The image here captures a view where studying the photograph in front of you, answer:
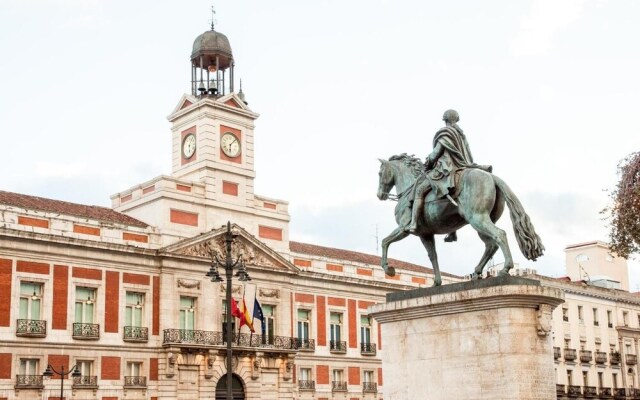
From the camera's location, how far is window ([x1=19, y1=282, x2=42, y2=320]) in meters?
37.9

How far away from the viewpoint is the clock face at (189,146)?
47.5 meters

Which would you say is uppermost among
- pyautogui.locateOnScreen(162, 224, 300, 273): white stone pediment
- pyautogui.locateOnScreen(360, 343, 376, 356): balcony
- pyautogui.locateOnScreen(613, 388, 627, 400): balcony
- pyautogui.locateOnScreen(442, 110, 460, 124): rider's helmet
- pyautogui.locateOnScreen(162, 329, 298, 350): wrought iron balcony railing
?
pyautogui.locateOnScreen(162, 224, 300, 273): white stone pediment

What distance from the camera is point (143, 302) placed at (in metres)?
42.1

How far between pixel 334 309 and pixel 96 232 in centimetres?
1495

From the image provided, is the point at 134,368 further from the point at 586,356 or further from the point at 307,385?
the point at 586,356

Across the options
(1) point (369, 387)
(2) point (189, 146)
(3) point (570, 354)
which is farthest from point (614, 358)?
(2) point (189, 146)

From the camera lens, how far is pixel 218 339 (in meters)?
43.9

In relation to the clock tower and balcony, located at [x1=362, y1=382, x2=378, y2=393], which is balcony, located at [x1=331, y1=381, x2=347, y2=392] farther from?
the clock tower

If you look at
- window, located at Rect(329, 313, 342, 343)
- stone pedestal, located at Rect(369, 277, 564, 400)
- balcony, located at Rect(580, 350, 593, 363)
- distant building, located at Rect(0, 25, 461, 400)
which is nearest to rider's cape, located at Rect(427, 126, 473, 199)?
stone pedestal, located at Rect(369, 277, 564, 400)

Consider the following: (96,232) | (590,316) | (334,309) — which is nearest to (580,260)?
(590,316)

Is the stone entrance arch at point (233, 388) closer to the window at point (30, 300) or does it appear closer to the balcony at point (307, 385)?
the balcony at point (307, 385)

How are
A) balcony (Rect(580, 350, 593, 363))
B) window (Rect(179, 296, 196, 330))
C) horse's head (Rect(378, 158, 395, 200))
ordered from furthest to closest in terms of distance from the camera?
balcony (Rect(580, 350, 593, 363))
window (Rect(179, 296, 196, 330))
horse's head (Rect(378, 158, 395, 200))

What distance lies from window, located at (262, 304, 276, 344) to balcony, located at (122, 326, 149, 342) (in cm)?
699

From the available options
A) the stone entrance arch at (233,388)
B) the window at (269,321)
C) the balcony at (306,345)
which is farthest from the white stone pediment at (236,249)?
the stone entrance arch at (233,388)
